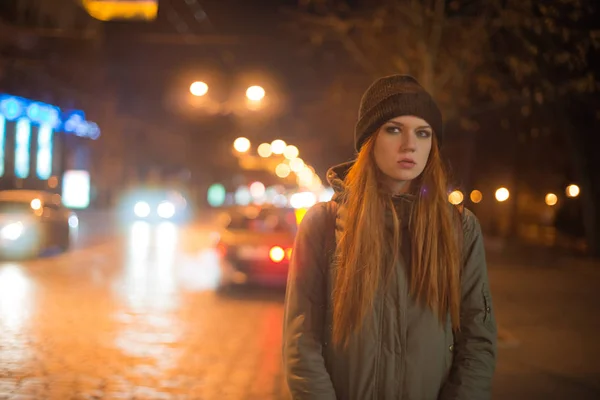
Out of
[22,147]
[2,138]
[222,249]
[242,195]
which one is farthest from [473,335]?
[242,195]

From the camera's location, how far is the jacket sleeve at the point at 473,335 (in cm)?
249

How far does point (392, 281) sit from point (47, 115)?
39770mm

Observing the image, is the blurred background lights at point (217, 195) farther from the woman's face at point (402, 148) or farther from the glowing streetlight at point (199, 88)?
the woman's face at point (402, 148)

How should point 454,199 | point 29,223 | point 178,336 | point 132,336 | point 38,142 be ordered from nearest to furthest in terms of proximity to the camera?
point 454,199 → point 132,336 → point 178,336 → point 29,223 → point 38,142

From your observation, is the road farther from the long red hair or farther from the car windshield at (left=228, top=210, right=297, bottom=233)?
the long red hair

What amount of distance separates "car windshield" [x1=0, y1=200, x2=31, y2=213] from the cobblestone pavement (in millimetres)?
2189

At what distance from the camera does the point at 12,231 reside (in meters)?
17.9

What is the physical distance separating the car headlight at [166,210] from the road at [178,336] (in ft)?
80.4

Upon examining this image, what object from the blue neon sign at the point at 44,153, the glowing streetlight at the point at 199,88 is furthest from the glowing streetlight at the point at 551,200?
the blue neon sign at the point at 44,153

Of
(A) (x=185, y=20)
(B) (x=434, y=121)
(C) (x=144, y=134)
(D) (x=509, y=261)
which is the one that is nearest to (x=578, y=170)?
(D) (x=509, y=261)

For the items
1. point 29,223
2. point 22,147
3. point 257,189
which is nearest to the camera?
point 29,223

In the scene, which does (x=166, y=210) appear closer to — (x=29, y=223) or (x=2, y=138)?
(x=2, y=138)

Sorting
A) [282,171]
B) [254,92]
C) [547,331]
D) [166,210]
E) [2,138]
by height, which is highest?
[282,171]

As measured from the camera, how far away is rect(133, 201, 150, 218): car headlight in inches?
1639
